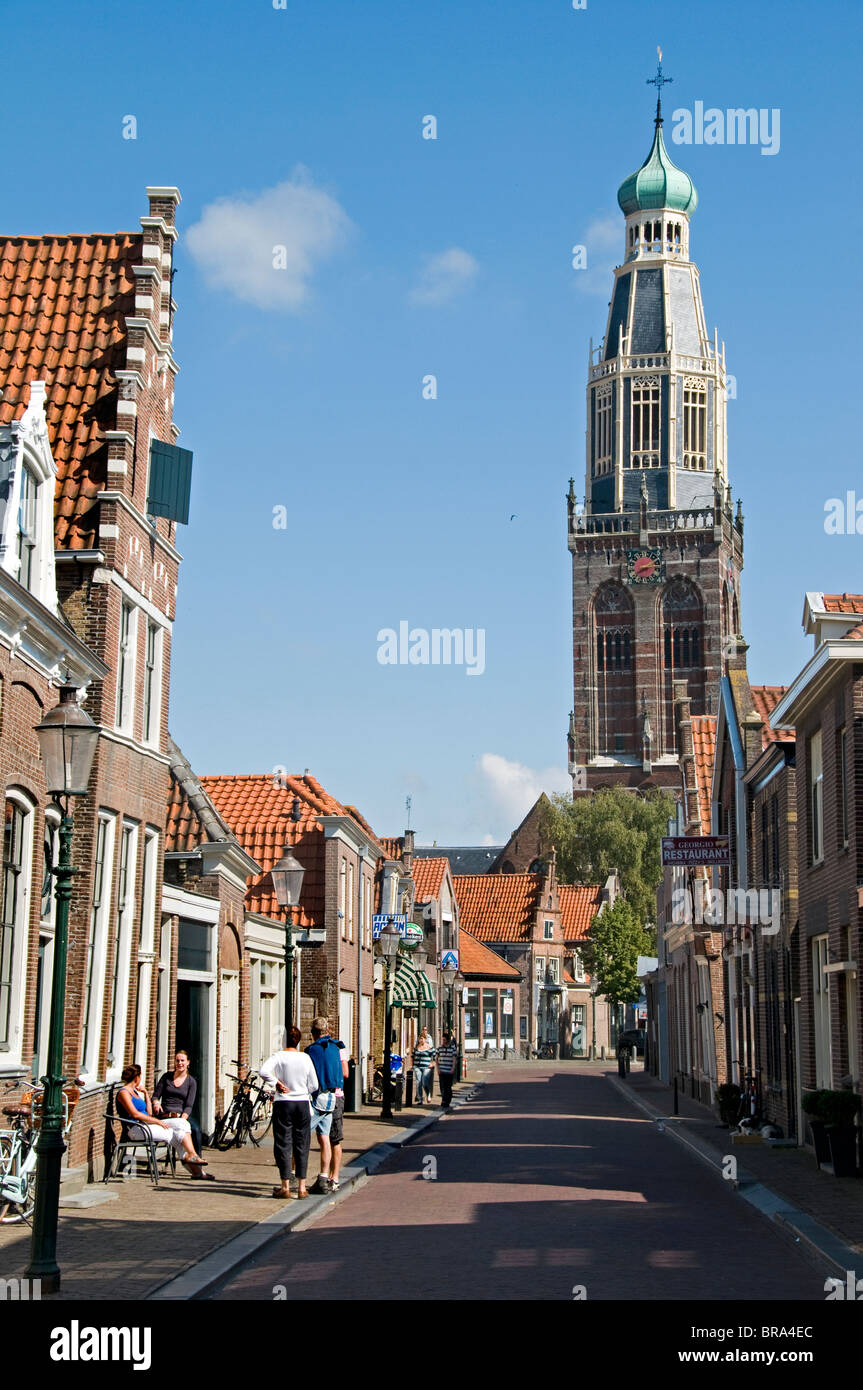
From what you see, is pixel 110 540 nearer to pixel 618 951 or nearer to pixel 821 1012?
pixel 821 1012

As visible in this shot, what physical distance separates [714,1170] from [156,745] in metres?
9.26

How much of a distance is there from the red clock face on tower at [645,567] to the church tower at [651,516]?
8 cm

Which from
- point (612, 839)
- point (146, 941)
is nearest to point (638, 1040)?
point (612, 839)

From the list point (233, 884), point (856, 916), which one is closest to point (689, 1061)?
point (233, 884)

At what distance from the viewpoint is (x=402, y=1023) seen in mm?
47625

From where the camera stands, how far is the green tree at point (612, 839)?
102375 mm

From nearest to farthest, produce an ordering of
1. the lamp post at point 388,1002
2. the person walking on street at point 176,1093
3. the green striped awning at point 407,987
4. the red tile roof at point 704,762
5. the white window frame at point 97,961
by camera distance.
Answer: the white window frame at point 97,961 → the person walking on street at point 176,1093 → the lamp post at point 388,1002 → the red tile roof at point 704,762 → the green striped awning at point 407,987

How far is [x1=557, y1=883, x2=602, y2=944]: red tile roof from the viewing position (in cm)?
9812

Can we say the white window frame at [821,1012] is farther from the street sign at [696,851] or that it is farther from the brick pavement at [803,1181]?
the street sign at [696,851]

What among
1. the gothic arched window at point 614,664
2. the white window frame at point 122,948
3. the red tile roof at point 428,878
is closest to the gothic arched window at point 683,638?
the gothic arched window at point 614,664

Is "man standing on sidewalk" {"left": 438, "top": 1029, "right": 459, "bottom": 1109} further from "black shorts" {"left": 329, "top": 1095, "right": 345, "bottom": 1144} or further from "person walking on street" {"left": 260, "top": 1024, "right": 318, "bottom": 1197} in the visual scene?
"person walking on street" {"left": 260, "top": 1024, "right": 318, "bottom": 1197}

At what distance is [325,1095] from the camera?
1848 centimetres

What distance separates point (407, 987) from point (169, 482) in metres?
23.1
